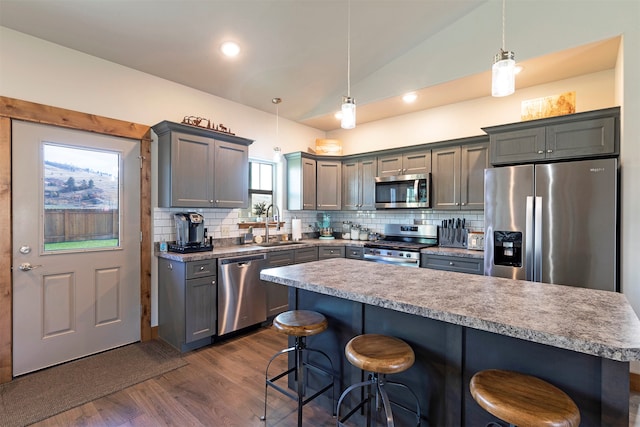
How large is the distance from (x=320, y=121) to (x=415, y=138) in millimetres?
1548

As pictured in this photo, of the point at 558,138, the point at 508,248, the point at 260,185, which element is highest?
the point at 558,138

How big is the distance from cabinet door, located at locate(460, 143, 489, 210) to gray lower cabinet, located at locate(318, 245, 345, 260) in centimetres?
177

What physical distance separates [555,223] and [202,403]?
3.33 metres

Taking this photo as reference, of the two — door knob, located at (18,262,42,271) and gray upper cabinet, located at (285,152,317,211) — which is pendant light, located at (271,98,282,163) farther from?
door knob, located at (18,262,42,271)

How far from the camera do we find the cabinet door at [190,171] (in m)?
3.29

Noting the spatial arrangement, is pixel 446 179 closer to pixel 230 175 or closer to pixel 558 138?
pixel 558 138

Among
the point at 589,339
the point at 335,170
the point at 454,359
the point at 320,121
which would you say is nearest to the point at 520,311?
the point at 589,339

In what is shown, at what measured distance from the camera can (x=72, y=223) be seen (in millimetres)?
2930

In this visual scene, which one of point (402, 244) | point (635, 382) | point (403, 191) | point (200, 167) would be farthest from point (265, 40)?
point (635, 382)

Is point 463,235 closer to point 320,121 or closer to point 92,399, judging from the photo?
point 320,121

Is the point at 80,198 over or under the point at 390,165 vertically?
under

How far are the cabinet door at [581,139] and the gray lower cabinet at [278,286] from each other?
306 centimetres

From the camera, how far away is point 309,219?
532 cm

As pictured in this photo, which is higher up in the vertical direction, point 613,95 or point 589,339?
point 613,95
